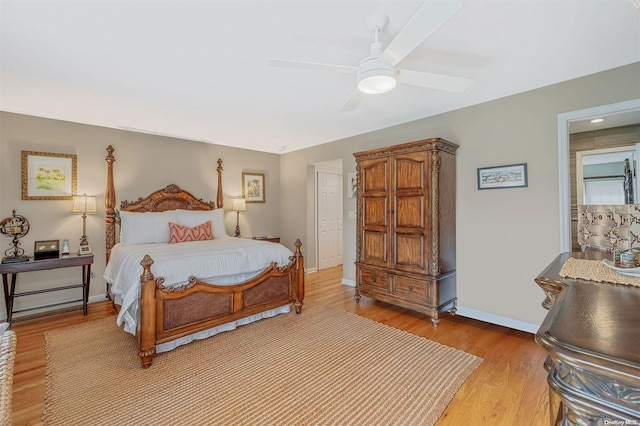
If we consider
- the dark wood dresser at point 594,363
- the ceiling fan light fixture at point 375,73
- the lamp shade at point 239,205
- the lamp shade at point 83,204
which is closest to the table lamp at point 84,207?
the lamp shade at point 83,204

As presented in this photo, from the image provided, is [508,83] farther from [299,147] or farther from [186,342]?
[186,342]

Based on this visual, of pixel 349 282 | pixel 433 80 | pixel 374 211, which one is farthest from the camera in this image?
pixel 349 282

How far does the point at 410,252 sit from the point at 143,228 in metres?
3.43

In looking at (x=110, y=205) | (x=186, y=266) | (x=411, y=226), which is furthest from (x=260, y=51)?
(x=110, y=205)

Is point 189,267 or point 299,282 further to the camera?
point 299,282

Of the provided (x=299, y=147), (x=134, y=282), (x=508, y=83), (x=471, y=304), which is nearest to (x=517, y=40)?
(x=508, y=83)

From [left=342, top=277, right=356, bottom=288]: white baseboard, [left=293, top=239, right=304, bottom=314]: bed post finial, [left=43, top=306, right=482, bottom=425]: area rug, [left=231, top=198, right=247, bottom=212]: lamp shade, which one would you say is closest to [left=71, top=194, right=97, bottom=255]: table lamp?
[left=43, top=306, right=482, bottom=425]: area rug

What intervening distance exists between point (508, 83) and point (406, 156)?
1.15 metres

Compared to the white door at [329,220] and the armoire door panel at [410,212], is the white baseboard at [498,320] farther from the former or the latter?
the white door at [329,220]

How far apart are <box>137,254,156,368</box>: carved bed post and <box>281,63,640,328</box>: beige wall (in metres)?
3.20

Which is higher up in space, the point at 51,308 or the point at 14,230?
the point at 14,230

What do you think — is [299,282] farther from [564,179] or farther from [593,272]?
[564,179]

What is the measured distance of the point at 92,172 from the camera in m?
3.89

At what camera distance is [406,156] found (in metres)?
3.33
